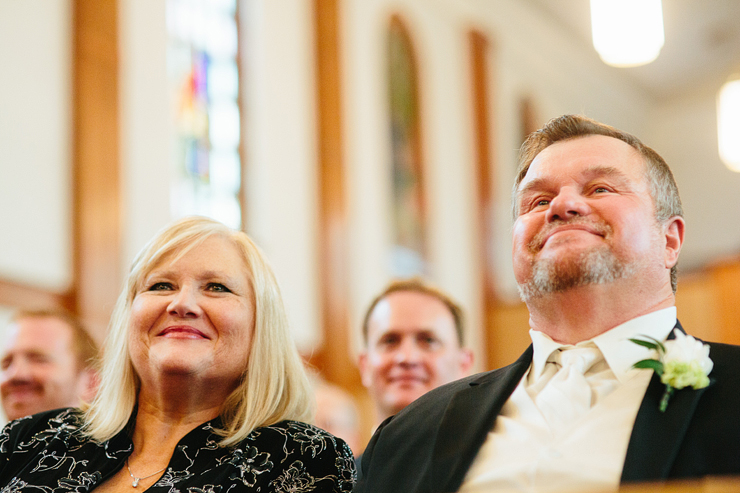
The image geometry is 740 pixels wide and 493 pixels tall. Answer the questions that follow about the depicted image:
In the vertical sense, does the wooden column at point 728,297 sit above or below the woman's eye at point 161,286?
below

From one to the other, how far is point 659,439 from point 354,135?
1009 centimetres

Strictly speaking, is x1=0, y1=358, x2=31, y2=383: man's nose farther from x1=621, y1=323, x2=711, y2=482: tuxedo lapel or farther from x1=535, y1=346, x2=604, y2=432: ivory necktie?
x1=621, y1=323, x2=711, y2=482: tuxedo lapel

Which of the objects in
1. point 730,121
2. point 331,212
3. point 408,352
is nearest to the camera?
point 408,352

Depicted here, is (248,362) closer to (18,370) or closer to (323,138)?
(18,370)

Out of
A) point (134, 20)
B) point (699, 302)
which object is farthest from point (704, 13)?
point (134, 20)

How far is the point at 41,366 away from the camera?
4.02 meters

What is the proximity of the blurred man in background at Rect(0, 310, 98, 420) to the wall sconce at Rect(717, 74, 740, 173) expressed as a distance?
702 centimetres

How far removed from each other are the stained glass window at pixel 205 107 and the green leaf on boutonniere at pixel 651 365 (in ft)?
25.5

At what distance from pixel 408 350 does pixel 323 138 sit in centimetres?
768

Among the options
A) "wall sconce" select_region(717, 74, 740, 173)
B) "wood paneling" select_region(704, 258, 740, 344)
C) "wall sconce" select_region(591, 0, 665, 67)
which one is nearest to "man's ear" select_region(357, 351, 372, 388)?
"wall sconce" select_region(591, 0, 665, 67)

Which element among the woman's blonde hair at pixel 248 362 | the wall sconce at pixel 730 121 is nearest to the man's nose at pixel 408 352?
the woman's blonde hair at pixel 248 362

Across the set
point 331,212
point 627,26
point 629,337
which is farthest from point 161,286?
point 331,212

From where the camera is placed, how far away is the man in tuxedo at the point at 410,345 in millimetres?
4160

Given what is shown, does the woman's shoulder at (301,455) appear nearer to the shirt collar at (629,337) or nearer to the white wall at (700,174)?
the shirt collar at (629,337)
